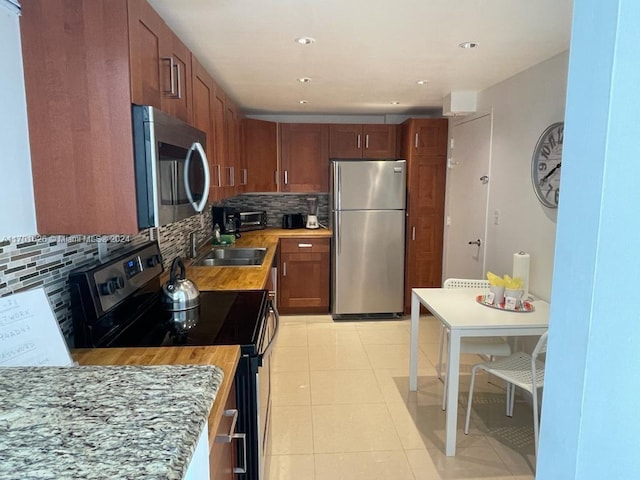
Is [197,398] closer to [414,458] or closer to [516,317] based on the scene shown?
[414,458]

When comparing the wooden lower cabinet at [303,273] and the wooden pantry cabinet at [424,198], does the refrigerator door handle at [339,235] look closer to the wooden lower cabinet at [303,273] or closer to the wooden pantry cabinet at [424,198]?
the wooden lower cabinet at [303,273]

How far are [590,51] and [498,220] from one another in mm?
2618

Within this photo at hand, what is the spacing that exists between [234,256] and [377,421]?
1.74m

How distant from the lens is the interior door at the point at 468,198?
3328 mm

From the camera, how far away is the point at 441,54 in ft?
7.70

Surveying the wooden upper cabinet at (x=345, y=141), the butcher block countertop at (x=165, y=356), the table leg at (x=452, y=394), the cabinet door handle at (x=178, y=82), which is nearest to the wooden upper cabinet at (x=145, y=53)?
the cabinet door handle at (x=178, y=82)

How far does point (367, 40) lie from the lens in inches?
82.0

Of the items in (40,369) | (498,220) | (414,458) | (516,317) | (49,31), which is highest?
(49,31)

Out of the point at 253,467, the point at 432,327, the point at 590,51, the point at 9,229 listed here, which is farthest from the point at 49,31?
the point at 432,327

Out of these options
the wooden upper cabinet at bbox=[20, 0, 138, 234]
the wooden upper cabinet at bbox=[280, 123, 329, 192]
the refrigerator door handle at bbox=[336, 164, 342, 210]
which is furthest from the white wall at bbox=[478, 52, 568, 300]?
the wooden upper cabinet at bbox=[20, 0, 138, 234]

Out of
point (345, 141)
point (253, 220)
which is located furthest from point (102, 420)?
point (345, 141)

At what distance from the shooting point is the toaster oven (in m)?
4.31

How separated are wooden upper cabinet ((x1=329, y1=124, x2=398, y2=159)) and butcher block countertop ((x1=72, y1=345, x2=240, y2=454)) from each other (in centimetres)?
327

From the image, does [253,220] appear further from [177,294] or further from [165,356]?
[165,356]
